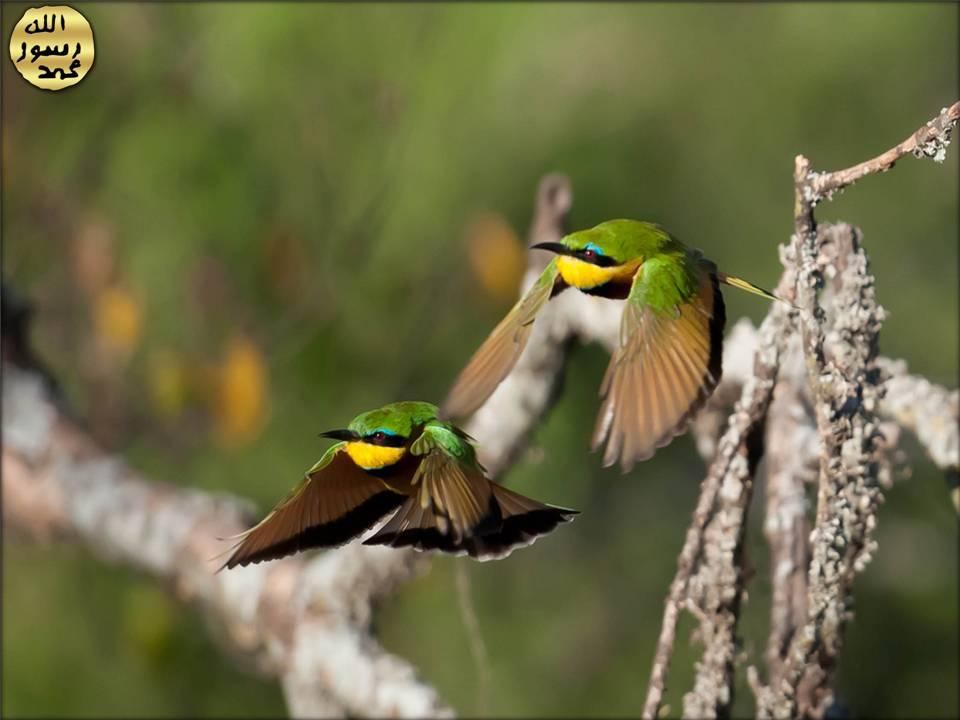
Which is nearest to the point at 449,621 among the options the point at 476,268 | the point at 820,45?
the point at 476,268

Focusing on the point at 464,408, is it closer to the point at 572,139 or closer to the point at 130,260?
the point at 572,139

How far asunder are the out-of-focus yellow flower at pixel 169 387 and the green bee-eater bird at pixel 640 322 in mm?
1599

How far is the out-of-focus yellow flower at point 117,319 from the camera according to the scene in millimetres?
2162

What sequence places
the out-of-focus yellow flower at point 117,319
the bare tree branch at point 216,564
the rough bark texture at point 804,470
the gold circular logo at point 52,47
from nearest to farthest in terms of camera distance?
the rough bark texture at point 804,470 < the gold circular logo at point 52,47 < the bare tree branch at point 216,564 < the out-of-focus yellow flower at point 117,319

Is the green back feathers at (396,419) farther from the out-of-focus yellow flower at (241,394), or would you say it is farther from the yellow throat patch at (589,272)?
the out-of-focus yellow flower at (241,394)

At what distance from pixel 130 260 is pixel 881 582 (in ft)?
4.86

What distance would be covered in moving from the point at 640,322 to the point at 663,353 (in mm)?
19

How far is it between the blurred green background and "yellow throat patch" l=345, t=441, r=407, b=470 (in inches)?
54.7

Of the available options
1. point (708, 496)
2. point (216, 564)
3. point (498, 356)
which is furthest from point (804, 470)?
point (216, 564)

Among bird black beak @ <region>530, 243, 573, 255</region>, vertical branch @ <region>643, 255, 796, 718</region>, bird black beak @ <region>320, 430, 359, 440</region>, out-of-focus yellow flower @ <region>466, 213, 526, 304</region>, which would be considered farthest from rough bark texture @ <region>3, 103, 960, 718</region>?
out-of-focus yellow flower @ <region>466, 213, 526, 304</region>

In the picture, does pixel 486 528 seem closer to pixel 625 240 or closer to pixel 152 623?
pixel 625 240

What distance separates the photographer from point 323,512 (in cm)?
61

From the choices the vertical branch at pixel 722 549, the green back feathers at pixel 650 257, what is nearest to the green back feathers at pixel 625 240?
the green back feathers at pixel 650 257

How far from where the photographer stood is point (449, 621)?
7.16ft
